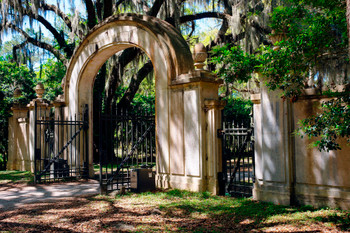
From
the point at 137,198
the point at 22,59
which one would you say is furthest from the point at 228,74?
the point at 22,59

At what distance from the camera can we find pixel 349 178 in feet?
18.6

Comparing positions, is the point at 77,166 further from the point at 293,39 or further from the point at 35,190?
the point at 293,39

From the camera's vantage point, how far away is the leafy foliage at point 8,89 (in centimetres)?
1552

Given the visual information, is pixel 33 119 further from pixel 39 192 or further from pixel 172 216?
pixel 172 216

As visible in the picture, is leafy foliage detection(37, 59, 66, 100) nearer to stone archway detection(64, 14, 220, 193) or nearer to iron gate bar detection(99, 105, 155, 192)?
iron gate bar detection(99, 105, 155, 192)

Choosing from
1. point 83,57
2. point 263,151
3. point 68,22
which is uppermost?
point 68,22

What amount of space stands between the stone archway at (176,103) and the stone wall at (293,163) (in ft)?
4.45

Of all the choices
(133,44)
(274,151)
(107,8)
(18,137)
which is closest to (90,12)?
(107,8)

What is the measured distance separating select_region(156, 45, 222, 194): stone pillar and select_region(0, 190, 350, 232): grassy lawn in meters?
0.68

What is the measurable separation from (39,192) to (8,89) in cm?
1008

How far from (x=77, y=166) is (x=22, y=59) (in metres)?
8.77

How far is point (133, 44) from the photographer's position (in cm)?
965

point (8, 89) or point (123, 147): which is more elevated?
point (8, 89)

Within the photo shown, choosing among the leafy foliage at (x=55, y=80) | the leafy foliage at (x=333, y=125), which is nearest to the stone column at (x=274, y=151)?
the leafy foliage at (x=333, y=125)
